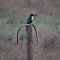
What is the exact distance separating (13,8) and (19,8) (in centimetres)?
27

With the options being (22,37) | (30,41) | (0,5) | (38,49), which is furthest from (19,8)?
(30,41)

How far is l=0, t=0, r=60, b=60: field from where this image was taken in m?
3.80

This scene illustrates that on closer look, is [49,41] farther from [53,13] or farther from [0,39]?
[53,13]

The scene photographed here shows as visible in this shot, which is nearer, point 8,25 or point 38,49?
point 38,49

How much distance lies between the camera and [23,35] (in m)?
5.07

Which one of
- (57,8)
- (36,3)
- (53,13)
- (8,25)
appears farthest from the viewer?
(36,3)

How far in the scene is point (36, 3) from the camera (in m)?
8.56

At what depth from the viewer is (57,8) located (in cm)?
783

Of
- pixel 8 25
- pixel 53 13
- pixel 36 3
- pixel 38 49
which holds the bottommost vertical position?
pixel 38 49

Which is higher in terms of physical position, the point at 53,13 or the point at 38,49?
the point at 53,13

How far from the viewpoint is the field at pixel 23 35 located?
3.80m

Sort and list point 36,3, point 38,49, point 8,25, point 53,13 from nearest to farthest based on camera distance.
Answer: point 38,49 → point 8,25 → point 53,13 → point 36,3

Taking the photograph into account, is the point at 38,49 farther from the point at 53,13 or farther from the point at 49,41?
the point at 53,13

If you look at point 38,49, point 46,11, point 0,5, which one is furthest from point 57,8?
point 38,49
